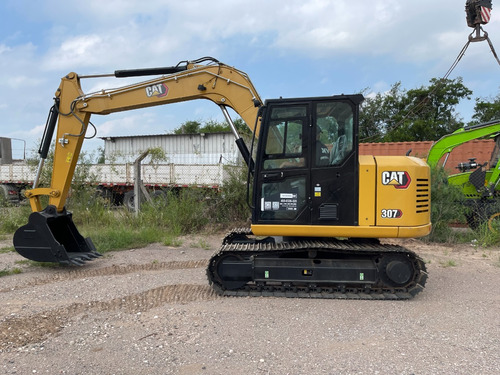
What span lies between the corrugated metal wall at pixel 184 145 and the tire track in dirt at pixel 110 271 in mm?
15792

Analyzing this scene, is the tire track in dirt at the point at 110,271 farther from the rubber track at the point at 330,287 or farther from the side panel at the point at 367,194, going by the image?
the side panel at the point at 367,194

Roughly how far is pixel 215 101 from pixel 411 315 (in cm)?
396

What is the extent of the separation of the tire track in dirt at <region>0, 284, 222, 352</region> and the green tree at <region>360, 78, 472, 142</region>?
74.1ft

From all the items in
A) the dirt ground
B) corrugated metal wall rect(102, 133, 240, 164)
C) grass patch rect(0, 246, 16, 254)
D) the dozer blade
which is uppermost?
corrugated metal wall rect(102, 133, 240, 164)

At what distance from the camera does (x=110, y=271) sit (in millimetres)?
6648

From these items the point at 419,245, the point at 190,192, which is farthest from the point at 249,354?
the point at 190,192

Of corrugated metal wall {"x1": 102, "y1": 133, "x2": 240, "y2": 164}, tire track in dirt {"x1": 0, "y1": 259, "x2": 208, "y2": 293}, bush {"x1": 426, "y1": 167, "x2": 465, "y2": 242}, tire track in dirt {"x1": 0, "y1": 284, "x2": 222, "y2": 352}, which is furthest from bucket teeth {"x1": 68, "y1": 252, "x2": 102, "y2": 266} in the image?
corrugated metal wall {"x1": 102, "y1": 133, "x2": 240, "y2": 164}

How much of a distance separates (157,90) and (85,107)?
1227 millimetres

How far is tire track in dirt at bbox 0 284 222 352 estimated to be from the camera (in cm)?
405

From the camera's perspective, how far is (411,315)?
4.71 m

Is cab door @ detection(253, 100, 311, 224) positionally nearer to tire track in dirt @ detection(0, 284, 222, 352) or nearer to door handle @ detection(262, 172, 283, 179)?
door handle @ detection(262, 172, 283, 179)

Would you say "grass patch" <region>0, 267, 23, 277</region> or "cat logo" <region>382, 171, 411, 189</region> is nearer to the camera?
"cat logo" <region>382, 171, 411, 189</region>

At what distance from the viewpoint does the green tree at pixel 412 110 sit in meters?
26.3

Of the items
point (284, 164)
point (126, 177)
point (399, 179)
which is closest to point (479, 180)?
point (399, 179)
